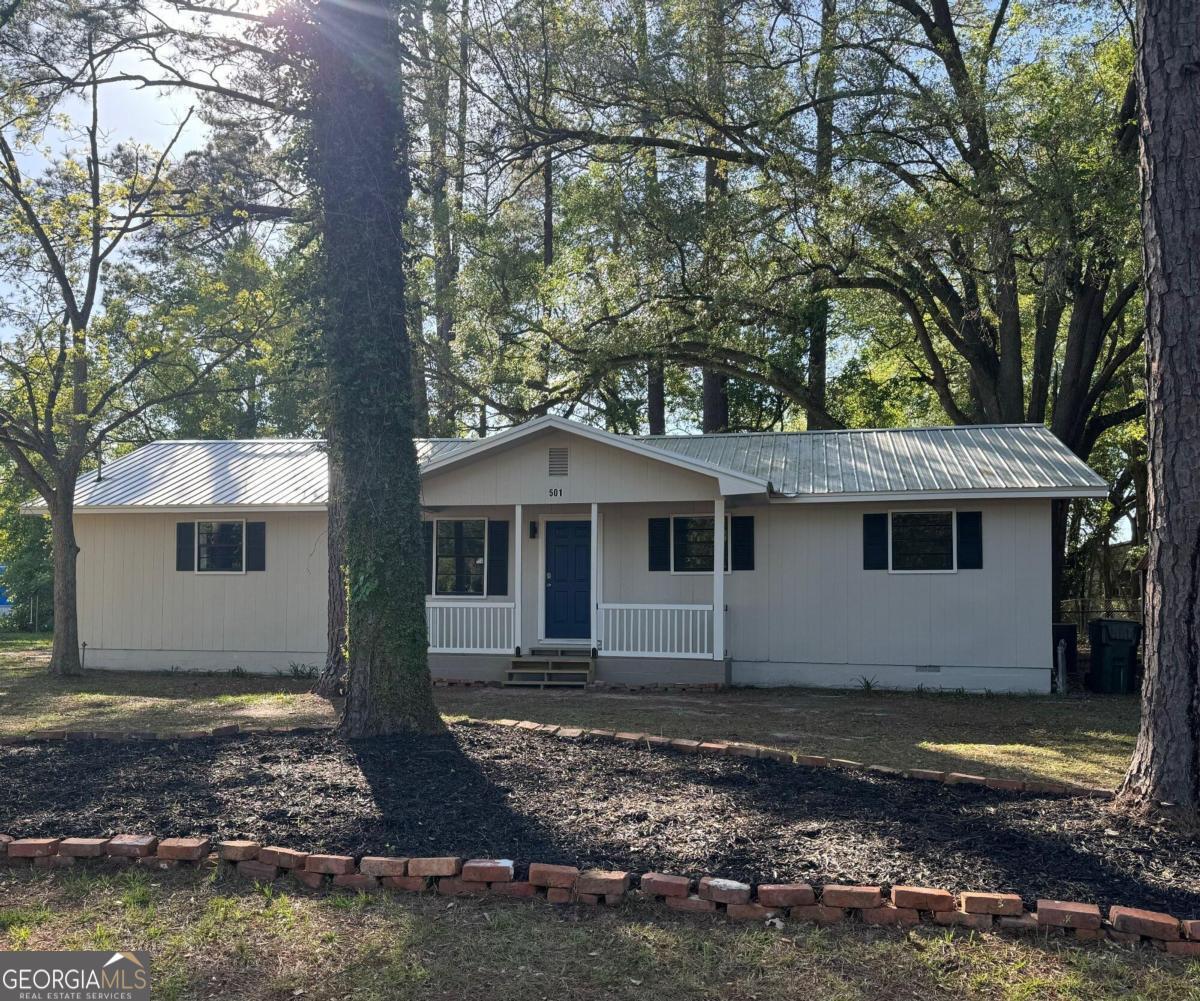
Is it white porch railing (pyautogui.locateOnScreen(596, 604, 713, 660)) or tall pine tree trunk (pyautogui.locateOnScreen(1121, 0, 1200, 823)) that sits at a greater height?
tall pine tree trunk (pyautogui.locateOnScreen(1121, 0, 1200, 823))

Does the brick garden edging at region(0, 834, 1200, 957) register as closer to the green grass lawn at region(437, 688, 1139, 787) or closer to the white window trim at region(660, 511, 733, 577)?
the green grass lawn at region(437, 688, 1139, 787)

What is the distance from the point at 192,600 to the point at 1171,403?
14333mm

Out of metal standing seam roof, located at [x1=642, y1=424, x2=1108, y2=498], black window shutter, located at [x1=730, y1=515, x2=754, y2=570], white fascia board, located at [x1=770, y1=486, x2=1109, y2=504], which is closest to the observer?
white fascia board, located at [x1=770, y1=486, x2=1109, y2=504]

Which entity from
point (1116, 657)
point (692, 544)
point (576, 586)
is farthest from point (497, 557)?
point (1116, 657)

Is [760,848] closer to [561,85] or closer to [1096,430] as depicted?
[561,85]

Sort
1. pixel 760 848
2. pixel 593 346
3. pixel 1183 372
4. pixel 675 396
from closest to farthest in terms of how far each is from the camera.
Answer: pixel 760 848
pixel 1183 372
pixel 593 346
pixel 675 396

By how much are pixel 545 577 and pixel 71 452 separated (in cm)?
714

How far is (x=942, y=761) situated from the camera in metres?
7.91

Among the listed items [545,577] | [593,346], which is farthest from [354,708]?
[593,346]

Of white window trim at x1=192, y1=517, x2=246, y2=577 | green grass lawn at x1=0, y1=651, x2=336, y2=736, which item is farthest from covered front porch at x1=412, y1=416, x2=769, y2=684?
white window trim at x1=192, y1=517, x2=246, y2=577

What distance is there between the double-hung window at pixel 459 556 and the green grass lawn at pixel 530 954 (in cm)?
1089

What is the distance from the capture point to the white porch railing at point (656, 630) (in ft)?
44.9

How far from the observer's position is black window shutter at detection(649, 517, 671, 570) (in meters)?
14.7

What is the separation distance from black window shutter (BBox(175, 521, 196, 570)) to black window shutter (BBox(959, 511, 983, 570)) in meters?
11.7
